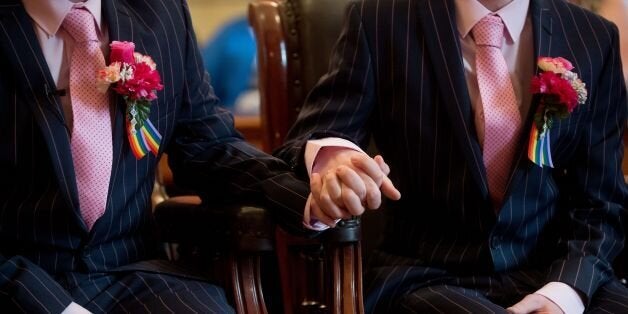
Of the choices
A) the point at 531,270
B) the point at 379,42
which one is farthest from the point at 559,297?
the point at 379,42

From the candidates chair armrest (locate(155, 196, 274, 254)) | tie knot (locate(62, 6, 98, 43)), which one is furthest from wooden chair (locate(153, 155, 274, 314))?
tie knot (locate(62, 6, 98, 43))

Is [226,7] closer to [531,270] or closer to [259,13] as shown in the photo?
[259,13]

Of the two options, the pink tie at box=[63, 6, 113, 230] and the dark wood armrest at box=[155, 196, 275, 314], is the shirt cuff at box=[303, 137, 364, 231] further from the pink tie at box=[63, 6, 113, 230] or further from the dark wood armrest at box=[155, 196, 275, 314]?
the pink tie at box=[63, 6, 113, 230]

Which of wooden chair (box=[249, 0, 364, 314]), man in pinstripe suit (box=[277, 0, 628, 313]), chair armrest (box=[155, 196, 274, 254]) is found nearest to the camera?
chair armrest (box=[155, 196, 274, 254])

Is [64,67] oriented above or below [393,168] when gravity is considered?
above

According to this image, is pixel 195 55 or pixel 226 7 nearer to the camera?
pixel 195 55

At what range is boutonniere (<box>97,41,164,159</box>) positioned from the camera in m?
1.35

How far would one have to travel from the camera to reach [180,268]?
57.4 inches

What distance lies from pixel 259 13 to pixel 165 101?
476mm

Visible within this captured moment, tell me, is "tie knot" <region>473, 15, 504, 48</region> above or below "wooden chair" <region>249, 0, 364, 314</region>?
above

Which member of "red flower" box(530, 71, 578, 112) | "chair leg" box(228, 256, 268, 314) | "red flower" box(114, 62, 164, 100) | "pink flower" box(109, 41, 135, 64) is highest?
"pink flower" box(109, 41, 135, 64)

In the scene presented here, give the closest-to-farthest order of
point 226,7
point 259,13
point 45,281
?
point 45,281 → point 259,13 → point 226,7

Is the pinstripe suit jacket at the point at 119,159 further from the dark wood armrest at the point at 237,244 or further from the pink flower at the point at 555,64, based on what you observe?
the pink flower at the point at 555,64

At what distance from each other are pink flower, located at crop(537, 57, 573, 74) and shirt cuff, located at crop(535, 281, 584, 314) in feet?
1.10
